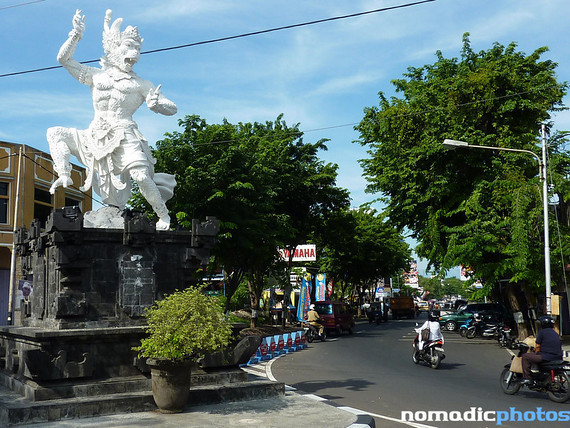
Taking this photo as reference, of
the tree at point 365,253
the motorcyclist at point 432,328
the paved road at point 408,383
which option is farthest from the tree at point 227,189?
the tree at point 365,253

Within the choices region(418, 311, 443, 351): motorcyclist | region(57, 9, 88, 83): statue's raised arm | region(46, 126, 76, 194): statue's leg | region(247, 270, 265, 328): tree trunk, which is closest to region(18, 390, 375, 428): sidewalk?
region(46, 126, 76, 194): statue's leg

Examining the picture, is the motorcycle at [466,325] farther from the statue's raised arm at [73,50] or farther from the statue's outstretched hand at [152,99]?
the statue's raised arm at [73,50]

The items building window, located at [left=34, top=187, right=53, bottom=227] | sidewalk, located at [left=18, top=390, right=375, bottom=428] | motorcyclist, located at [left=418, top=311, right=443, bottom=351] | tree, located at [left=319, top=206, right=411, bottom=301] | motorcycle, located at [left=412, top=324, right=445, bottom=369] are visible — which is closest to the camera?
sidewalk, located at [left=18, top=390, right=375, bottom=428]

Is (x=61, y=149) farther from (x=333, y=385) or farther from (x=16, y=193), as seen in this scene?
(x=16, y=193)

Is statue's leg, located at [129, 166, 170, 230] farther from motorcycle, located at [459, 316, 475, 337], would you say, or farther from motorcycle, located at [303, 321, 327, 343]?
motorcycle, located at [459, 316, 475, 337]

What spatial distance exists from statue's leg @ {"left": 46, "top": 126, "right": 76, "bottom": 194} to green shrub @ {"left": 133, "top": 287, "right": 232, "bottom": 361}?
12.2 feet

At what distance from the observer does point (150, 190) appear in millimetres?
11219

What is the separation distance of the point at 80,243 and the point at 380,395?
6239 mm

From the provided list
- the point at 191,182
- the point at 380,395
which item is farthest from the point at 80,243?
the point at 191,182

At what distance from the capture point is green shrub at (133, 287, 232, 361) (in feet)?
27.5

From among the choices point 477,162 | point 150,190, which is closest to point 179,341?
point 150,190

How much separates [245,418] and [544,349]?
570 centimetres

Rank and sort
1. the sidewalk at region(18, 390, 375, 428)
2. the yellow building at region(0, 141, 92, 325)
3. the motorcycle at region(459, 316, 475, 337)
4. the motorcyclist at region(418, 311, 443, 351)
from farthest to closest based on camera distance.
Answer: the yellow building at region(0, 141, 92, 325), the motorcycle at region(459, 316, 475, 337), the motorcyclist at region(418, 311, 443, 351), the sidewalk at region(18, 390, 375, 428)

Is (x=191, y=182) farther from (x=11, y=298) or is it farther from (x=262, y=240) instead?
(x=11, y=298)
